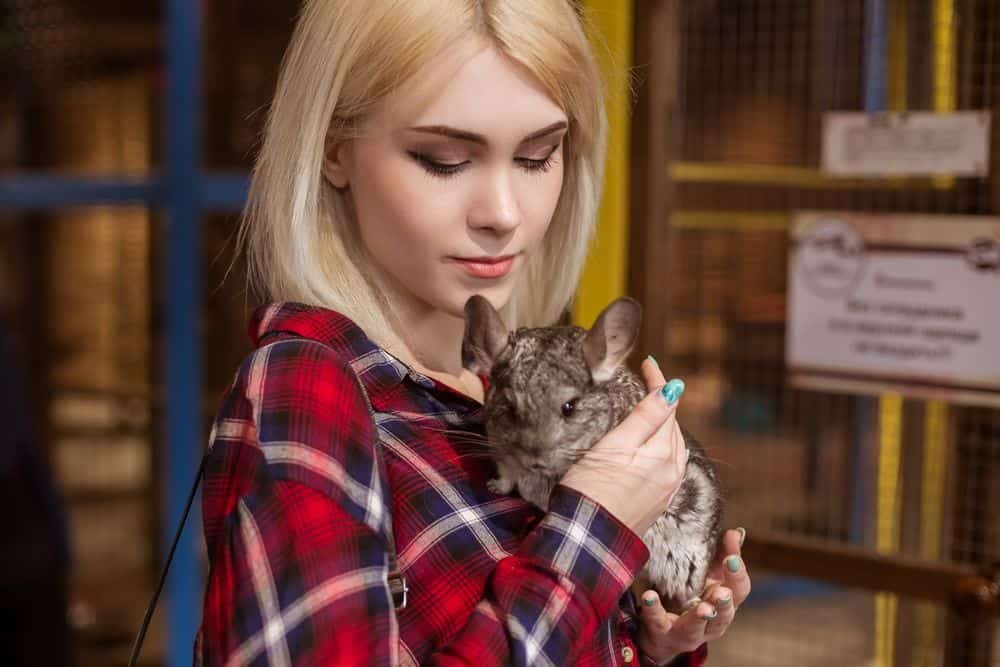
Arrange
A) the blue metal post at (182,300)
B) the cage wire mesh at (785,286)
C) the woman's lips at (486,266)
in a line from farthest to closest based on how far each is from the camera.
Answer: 1. the blue metal post at (182,300)
2. the cage wire mesh at (785,286)
3. the woman's lips at (486,266)

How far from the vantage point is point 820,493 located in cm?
300

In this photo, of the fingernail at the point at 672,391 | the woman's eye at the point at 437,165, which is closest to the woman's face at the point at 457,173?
the woman's eye at the point at 437,165

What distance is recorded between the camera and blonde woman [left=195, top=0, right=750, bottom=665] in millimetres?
970

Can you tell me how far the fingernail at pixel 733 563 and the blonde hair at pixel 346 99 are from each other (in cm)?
39

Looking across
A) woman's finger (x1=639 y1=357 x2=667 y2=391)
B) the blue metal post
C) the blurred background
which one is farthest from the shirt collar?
the blue metal post

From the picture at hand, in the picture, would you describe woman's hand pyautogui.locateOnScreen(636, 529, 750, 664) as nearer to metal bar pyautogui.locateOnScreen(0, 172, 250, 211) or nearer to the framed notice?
the framed notice

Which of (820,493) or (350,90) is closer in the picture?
(350,90)

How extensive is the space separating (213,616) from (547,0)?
65cm

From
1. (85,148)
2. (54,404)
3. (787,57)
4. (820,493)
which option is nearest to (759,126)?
(787,57)

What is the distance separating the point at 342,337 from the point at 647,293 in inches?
50.4

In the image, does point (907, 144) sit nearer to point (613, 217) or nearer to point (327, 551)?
point (613, 217)

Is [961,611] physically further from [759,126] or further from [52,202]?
[52,202]

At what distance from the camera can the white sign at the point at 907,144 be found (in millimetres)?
2104

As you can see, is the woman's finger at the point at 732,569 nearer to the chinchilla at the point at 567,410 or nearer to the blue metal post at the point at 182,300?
the chinchilla at the point at 567,410
